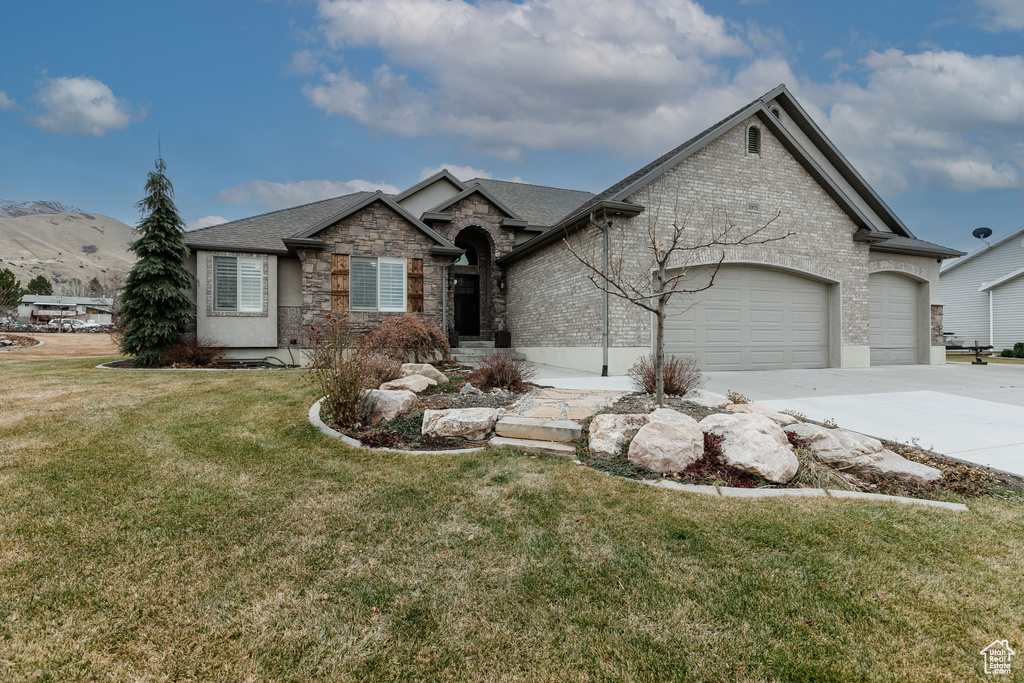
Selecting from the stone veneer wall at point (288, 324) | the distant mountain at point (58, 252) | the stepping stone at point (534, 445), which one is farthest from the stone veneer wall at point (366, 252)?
the distant mountain at point (58, 252)

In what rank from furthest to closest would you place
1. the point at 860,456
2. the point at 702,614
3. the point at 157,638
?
the point at 860,456 → the point at 702,614 → the point at 157,638

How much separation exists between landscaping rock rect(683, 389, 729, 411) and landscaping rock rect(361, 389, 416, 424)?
4185mm

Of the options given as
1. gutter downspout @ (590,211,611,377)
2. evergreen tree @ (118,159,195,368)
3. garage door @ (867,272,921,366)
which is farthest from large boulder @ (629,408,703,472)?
garage door @ (867,272,921,366)

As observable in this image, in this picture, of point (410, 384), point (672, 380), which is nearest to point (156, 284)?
point (410, 384)

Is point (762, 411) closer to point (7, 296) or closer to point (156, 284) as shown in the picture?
point (156, 284)

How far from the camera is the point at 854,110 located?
24.6 metres

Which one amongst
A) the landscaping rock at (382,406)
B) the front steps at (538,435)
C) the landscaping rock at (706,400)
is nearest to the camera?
the front steps at (538,435)

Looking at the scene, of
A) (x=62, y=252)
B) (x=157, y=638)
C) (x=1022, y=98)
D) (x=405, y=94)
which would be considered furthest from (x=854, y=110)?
(x=62, y=252)

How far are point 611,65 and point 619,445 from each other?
1426 centimetres

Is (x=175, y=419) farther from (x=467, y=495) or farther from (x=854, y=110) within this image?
(x=854, y=110)

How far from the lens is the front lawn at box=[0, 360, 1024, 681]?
73.9 inches

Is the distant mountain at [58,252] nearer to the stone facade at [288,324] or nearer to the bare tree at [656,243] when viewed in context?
the stone facade at [288,324]

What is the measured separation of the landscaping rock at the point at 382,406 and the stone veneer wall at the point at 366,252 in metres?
8.37

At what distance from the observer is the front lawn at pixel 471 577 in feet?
6.16
